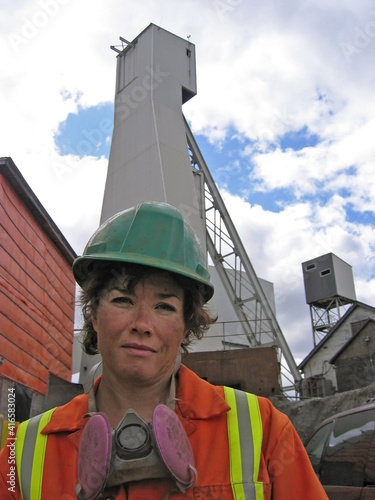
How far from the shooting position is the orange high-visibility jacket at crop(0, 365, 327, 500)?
1.32 meters

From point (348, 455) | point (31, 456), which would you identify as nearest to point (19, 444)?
point (31, 456)

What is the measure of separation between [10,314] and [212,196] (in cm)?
959

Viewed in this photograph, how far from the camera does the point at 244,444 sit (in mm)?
1402

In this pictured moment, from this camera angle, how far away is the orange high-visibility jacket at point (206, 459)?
132cm

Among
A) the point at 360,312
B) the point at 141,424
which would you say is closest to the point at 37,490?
the point at 141,424

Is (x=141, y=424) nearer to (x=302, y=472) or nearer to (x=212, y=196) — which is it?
(x=302, y=472)

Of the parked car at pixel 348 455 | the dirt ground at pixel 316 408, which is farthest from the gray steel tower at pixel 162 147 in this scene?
the parked car at pixel 348 455

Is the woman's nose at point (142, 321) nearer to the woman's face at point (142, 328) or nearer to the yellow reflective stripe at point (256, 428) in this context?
the woman's face at point (142, 328)

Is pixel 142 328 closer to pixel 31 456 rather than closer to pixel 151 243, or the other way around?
pixel 151 243

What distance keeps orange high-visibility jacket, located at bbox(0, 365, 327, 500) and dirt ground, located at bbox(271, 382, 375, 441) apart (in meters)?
9.97

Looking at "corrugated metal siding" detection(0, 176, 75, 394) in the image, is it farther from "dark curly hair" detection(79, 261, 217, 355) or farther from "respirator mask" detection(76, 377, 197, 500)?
"respirator mask" detection(76, 377, 197, 500)

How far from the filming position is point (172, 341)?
154 centimetres

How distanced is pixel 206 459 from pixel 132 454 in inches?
10.4

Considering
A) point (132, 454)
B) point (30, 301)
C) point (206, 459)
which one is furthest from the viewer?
point (30, 301)
